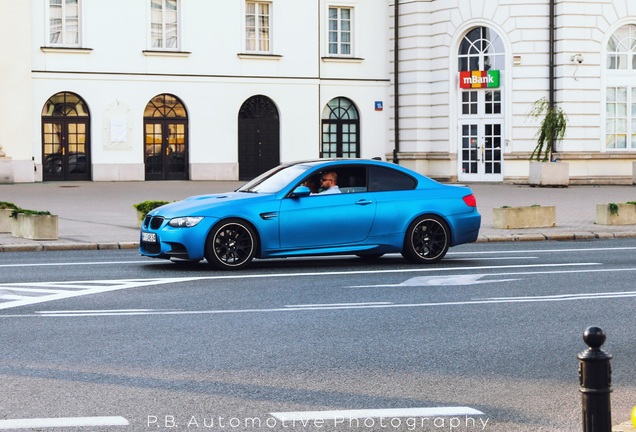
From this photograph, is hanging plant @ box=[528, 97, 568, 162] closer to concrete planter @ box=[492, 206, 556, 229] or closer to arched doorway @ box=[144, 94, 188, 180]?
arched doorway @ box=[144, 94, 188, 180]

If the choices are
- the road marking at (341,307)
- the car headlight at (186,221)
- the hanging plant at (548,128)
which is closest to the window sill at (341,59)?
the hanging plant at (548,128)

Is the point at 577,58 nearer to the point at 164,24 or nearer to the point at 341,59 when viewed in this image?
the point at 341,59

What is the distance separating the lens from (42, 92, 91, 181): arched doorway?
43.2m

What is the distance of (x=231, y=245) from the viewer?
16.5m

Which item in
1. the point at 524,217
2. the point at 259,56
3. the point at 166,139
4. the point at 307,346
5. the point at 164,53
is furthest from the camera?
the point at 259,56

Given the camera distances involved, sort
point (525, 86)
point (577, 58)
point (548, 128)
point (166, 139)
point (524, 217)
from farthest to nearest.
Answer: point (166, 139), point (525, 86), point (577, 58), point (548, 128), point (524, 217)

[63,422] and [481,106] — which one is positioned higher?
[481,106]

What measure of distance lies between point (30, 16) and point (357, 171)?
27.8 meters

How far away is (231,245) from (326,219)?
131 centimetres

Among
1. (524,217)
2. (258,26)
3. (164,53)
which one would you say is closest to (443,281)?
(524,217)

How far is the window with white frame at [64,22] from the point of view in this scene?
4331 cm

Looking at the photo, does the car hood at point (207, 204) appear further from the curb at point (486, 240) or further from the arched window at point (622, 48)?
the arched window at point (622, 48)

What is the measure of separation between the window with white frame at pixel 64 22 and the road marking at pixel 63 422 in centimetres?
3734

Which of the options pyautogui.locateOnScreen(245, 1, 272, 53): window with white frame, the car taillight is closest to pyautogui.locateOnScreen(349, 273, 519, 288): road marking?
the car taillight
